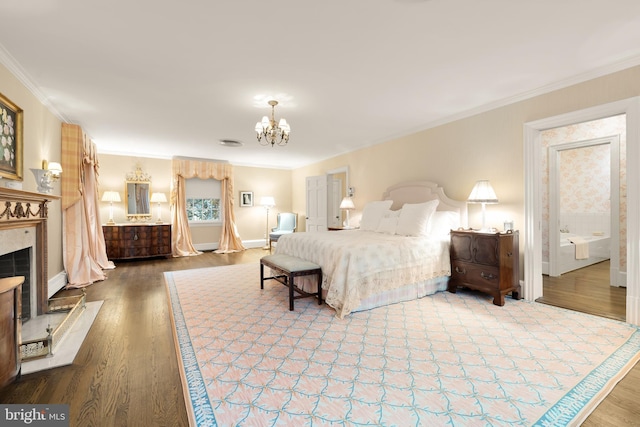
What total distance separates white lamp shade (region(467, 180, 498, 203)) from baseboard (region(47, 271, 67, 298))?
17.9 ft

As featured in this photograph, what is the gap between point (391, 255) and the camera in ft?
10.7

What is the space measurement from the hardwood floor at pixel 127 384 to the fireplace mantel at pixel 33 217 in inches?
24.3

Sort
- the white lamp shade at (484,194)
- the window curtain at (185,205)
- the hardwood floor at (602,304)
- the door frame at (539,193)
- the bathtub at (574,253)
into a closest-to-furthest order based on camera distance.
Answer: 1. the hardwood floor at (602,304)
2. the door frame at (539,193)
3. the white lamp shade at (484,194)
4. the bathtub at (574,253)
5. the window curtain at (185,205)

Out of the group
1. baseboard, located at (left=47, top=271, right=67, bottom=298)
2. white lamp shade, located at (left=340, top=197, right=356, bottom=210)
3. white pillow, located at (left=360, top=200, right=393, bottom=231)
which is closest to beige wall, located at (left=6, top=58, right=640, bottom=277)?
baseboard, located at (left=47, top=271, right=67, bottom=298)

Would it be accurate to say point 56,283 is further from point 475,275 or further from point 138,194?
point 475,275

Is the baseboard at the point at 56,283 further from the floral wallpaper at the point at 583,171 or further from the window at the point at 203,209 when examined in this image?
the floral wallpaper at the point at 583,171

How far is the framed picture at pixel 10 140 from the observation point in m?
2.55

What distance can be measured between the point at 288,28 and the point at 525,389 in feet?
9.57

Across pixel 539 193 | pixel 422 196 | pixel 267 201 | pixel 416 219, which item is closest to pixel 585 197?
pixel 539 193

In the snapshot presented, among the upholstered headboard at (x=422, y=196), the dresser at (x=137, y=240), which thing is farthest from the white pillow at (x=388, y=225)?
the dresser at (x=137, y=240)

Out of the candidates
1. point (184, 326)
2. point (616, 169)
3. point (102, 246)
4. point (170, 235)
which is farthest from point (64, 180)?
point (616, 169)

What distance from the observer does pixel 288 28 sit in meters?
2.17

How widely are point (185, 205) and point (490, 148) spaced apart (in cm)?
654

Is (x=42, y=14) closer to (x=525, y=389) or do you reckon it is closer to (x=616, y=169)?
(x=525, y=389)
